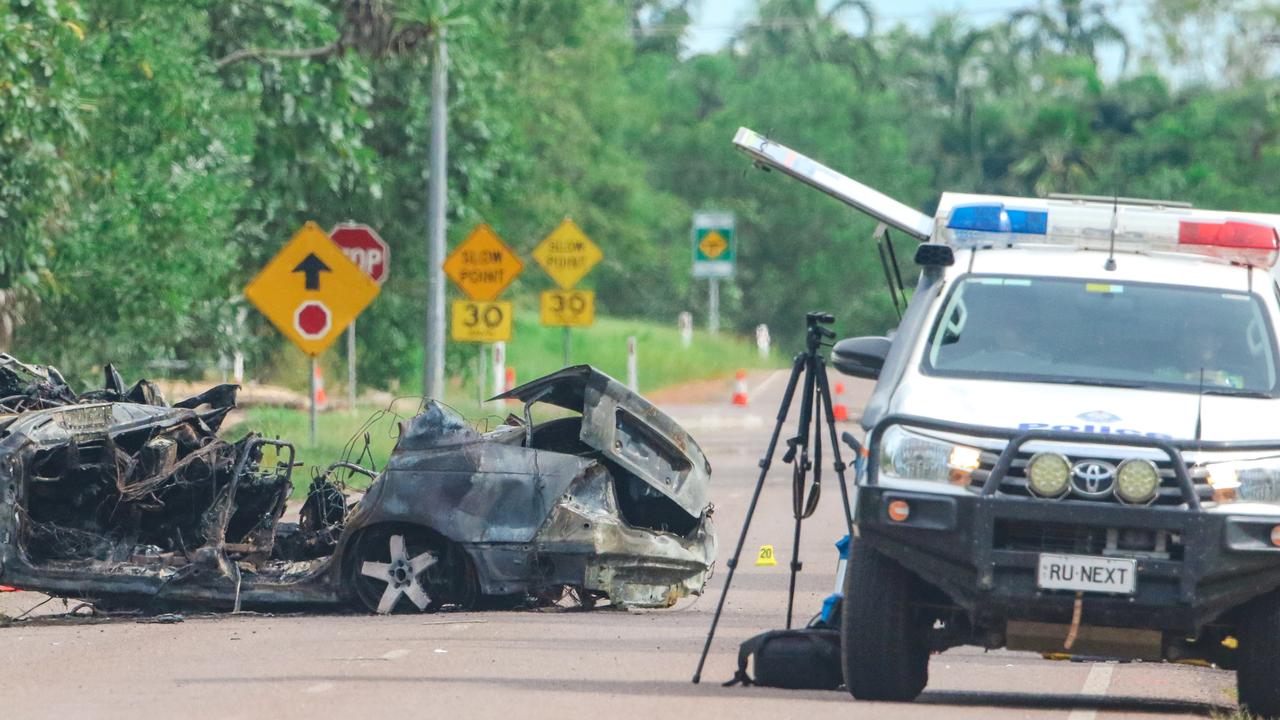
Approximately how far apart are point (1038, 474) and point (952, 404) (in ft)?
1.73

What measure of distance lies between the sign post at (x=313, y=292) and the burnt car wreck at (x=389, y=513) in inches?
350

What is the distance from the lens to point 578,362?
5538 centimetres

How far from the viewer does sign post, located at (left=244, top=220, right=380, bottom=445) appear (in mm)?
21969

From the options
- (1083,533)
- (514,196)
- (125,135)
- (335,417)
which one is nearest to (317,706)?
(1083,533)

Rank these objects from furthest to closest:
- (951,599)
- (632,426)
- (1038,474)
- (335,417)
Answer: (335,417) → (632,426) → (951,599) → (1038,474)

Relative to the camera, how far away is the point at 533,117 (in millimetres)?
50125

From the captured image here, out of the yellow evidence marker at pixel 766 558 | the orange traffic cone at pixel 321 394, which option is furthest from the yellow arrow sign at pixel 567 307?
the yellow evidence marker at pixel 766 558

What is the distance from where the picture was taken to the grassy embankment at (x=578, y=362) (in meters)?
27.3

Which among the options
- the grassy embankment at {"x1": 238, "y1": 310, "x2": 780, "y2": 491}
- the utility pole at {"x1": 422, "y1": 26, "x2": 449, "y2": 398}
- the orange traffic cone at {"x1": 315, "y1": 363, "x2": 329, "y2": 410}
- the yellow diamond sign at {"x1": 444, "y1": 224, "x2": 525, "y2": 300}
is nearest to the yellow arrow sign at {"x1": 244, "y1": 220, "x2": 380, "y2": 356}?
the grassy embankment at {"x1": 238, "y1": 310, "x2": 780, "y2": 491}

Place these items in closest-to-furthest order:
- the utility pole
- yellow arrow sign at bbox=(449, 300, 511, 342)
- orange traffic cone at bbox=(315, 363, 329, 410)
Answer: yellow arrow sign at bbox=(449, 300, 511, 342), the utility pole, orange traffic cone at bbox=(315, 363, 329, 410)

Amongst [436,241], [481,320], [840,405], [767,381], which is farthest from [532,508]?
[767,381]

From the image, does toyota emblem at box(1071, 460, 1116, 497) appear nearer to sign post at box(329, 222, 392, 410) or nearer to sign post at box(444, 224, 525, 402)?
sign post at box(444, 224, 525, 402)

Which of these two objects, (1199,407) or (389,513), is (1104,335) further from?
(389,513)

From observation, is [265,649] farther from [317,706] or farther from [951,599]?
[951,599]
